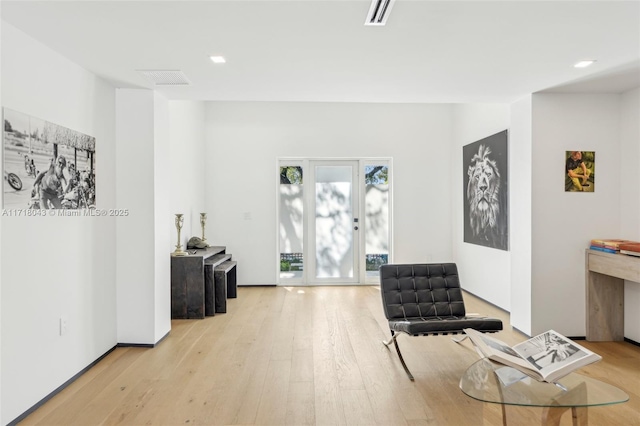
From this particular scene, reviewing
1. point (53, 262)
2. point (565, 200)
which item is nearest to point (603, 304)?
point (565, 200)

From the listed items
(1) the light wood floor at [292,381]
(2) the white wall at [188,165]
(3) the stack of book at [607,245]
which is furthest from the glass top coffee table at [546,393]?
(2) the white wall at [188,165]

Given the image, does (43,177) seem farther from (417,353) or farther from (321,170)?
(321,170)

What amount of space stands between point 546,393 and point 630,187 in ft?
9.98

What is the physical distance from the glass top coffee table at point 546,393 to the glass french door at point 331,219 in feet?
15.9

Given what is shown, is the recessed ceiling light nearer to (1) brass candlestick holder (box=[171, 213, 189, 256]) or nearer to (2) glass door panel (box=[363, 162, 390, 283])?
(2) glass door panel (box=[363, 162, 390, 283])

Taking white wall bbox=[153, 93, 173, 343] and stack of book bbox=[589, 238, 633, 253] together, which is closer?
stack of book bbox=[589, 238, 633, 253]

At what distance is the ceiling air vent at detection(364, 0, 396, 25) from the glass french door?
181 inches

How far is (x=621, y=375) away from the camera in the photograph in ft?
10.9

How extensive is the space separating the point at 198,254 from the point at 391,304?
101 inches

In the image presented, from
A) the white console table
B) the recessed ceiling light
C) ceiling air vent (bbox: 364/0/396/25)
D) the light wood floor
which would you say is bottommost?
the light wood floor

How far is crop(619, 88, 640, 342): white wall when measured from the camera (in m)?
3.99

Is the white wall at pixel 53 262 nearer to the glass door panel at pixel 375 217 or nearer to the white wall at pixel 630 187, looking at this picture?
the glass door panel at pixel 375 217

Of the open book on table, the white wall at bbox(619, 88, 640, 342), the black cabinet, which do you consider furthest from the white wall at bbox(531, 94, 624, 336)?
the black cabinet

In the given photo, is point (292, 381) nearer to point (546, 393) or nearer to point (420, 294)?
point (420, 294)
